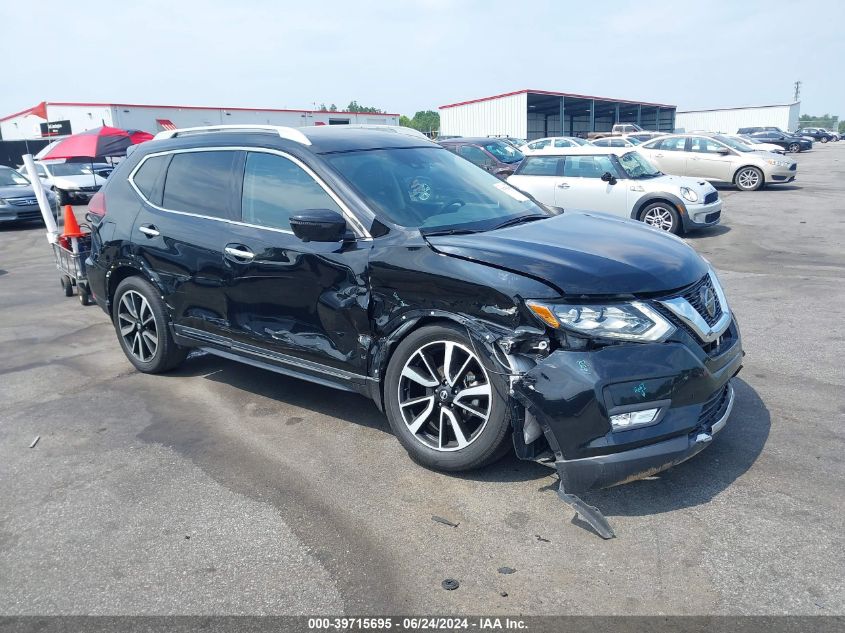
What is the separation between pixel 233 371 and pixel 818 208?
47.5ft

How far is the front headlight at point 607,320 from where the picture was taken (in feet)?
10.8

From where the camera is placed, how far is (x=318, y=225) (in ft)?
12.8

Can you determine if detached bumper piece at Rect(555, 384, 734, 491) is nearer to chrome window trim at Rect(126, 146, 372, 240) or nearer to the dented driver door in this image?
the dented driver door

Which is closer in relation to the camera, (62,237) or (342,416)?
(342,416)

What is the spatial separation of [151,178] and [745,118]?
80898 millimetres

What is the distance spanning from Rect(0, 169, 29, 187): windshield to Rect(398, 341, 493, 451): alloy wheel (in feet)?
59.4

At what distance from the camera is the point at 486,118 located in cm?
5331

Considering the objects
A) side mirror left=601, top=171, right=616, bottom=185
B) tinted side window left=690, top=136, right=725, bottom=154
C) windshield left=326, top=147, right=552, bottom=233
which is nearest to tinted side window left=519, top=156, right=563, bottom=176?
side mirror left=601, top=171, right=616, bottom=185

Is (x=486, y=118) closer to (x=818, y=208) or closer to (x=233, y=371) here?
(x=818, y=208)

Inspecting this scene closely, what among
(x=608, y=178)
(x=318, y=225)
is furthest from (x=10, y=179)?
(x=318, y=225)

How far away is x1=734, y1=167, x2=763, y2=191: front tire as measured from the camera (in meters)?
19.3

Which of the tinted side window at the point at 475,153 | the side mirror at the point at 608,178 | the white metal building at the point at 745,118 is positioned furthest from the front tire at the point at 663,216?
the white metal building at the point at 745,118

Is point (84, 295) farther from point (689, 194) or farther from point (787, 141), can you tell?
point (787, 141)

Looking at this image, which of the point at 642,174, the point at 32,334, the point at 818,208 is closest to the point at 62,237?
the point at 32,334
